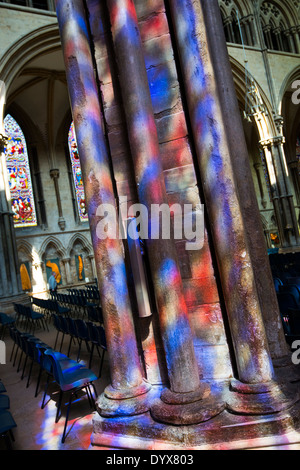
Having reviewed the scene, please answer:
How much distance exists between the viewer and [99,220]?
2988mm

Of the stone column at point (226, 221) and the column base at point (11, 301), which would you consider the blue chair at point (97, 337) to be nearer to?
the stone column at point (226, 221)

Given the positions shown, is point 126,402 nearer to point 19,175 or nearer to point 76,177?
point 19,175

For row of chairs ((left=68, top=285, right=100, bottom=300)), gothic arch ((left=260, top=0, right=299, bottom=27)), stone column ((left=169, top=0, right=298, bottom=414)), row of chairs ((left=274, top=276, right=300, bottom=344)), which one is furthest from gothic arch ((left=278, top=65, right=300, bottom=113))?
stone column ((left=169, top=0, right=298, bottom=414))

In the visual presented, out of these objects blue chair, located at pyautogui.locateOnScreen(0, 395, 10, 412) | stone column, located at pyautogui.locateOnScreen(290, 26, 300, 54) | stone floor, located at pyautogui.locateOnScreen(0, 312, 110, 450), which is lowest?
stone floor, located at pyautogui.locateOnScreen(0, 312, 110, 450)

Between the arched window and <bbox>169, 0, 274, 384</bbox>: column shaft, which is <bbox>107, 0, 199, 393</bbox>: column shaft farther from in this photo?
the arched window

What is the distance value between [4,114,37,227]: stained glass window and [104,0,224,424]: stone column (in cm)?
1595

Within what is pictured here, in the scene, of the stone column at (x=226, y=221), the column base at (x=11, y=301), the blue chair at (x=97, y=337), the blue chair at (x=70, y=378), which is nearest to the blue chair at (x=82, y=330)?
the blue chair at (x=97, y=337)

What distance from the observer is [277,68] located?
18516 mm

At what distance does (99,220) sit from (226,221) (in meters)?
1.04

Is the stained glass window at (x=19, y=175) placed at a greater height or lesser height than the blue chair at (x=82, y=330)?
greater

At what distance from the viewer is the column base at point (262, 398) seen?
2453mm

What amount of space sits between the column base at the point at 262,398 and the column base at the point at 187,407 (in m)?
0.11

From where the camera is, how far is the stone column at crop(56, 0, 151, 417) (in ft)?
9.54

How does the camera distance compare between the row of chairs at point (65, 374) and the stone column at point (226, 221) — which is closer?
the stone column at point (226, 221)
